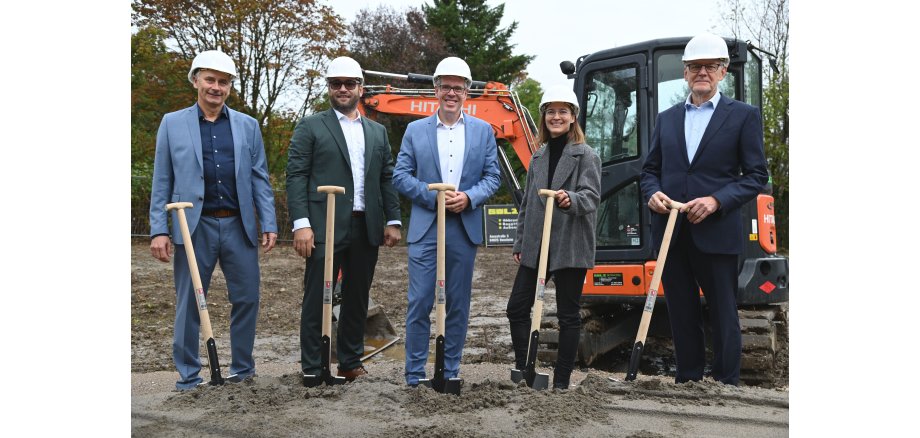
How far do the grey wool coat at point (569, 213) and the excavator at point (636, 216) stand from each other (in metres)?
2.15

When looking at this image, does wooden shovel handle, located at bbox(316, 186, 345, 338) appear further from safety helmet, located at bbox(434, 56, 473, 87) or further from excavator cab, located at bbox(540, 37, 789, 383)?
excavator cab, located at bbox(540, 37, 789, 383)

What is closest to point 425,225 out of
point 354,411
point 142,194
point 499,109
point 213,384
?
point 354,411

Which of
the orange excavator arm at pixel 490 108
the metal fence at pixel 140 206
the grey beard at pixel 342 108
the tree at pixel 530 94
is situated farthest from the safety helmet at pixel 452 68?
the tree at pixel 530 94

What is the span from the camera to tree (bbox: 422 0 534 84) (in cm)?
2669

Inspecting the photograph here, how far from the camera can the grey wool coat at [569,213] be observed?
4.47 meters

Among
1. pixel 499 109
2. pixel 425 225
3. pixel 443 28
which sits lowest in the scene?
pixel 425 225

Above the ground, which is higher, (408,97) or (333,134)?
(408,97)

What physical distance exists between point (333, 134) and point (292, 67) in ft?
50.1

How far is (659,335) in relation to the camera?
281 inches

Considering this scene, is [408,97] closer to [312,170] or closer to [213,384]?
[312,170]

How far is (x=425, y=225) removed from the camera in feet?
15.1

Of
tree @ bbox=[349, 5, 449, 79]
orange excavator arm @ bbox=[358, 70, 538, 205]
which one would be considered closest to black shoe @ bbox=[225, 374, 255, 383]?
orange excavator arm @ bbox=[358, 70, 538, 205]

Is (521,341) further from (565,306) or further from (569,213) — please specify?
(569,213)

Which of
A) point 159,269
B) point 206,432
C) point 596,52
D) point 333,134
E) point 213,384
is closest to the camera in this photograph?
point 206,432
